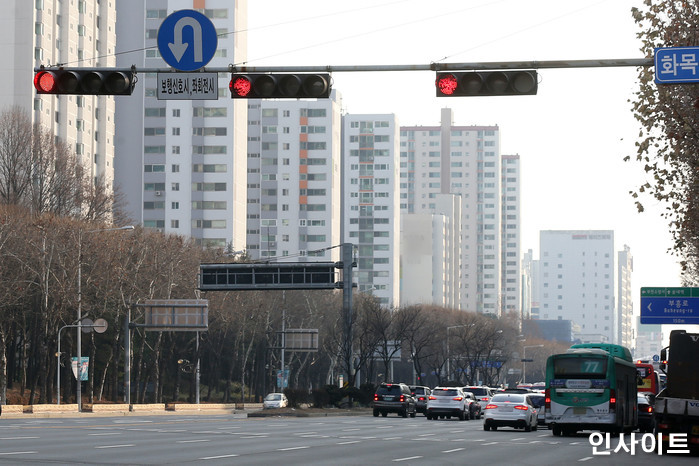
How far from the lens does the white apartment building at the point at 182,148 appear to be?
14012 cm

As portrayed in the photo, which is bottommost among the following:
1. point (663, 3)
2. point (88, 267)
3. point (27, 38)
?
point (88, 267)

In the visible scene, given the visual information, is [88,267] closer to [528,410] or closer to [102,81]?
[528,410]

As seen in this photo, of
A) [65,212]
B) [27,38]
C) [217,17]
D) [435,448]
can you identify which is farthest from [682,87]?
[217,17]

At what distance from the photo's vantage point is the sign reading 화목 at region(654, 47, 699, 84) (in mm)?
18750

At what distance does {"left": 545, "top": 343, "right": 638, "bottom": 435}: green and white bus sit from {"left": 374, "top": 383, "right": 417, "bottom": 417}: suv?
79.0ft

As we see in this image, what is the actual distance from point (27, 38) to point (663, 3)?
86.4m

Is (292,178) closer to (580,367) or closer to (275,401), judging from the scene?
(275,401)

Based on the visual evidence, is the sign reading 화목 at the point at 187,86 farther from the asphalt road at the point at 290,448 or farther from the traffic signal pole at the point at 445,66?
the asphalt road at the point at 290,448

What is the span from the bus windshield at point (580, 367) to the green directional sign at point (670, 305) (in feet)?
57.7

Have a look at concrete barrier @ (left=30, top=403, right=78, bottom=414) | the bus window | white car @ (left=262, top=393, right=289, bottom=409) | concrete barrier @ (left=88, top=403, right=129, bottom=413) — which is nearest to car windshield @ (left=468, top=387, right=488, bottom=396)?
the bus window

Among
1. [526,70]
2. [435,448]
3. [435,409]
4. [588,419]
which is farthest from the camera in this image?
[435,409]

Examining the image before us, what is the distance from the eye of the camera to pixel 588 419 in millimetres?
38094

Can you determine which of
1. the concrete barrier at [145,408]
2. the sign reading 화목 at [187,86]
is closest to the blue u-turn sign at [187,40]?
the sign reading 화목 at [187,86]

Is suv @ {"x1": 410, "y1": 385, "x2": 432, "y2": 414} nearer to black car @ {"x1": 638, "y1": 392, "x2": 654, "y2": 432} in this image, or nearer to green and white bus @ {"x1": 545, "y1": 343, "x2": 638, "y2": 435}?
black car @ {"x1": 638, "y1": 392, "x2": 654, "y2": 432}
